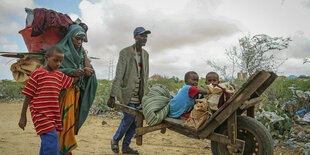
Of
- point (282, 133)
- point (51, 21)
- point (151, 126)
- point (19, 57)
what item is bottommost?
point (282, 133)

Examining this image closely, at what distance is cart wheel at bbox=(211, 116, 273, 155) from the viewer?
256cm

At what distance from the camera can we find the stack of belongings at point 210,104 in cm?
287

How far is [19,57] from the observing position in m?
3.12

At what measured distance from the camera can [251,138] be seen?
2793 millimetres

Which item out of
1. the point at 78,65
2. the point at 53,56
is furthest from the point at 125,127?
the point at 53,56

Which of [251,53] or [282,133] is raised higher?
[251,53]

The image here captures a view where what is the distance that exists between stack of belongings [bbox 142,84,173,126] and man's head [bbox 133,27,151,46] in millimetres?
980

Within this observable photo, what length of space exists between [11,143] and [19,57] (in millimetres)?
2505

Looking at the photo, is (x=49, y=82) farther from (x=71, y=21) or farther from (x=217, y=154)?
(x=217, y=154)

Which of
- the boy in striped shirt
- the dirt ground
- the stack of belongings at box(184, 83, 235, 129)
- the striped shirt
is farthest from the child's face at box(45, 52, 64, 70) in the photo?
the dirt ground

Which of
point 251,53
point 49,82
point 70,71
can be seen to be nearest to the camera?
point 49,82

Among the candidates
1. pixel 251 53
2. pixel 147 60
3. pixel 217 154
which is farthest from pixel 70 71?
pixel 251 53

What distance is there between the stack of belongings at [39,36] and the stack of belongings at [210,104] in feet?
7.09

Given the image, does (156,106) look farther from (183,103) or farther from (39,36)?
(39,36)
